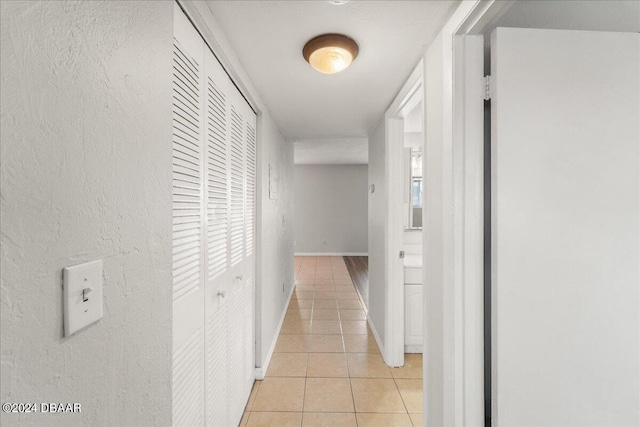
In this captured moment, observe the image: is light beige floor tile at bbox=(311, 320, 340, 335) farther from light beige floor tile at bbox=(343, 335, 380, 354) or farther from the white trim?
Answer: the white trim

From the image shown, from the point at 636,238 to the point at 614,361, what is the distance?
1.52ft

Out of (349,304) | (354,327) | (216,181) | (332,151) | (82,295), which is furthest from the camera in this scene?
(332,151)

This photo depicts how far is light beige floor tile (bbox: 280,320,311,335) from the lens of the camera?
3.18m

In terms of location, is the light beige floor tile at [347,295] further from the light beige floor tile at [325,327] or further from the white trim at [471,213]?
the white trim at [471,213]

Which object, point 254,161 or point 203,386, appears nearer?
point 203,386

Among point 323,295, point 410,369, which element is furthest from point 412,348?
point 323,295

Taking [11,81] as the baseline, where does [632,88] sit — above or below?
above

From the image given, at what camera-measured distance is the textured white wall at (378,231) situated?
2.67m

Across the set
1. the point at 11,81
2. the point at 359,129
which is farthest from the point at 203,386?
the point at 359,129

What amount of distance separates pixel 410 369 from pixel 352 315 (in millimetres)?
1236

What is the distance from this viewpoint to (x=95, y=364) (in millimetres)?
612

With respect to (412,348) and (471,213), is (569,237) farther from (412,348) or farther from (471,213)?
(412,348)

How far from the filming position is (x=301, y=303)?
4.06 m

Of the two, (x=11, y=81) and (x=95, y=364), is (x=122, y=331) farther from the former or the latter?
(x=11, y=81)
